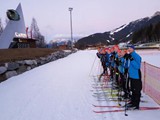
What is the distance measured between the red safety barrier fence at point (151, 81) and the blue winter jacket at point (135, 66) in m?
1.10

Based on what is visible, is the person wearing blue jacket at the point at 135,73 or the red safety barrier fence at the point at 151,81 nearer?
the person wearing blue jacket at the point at 135,73

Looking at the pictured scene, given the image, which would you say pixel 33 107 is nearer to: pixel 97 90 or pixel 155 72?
pixel 97 90

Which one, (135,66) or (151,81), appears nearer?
(135,66)

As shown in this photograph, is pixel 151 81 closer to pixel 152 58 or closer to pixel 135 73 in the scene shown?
pixel 135 73

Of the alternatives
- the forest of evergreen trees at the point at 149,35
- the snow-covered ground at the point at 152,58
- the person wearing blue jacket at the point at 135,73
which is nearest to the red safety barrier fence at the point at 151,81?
the person wearing blue jacket at the point at 135,73

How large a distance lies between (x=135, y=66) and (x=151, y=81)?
77.0 inches

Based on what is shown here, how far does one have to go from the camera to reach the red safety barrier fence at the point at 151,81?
6868mm

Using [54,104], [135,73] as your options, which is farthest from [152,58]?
[54,104]

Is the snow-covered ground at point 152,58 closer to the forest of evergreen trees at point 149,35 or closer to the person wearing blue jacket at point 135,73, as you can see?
the person wearing blue jacket at point 135,73

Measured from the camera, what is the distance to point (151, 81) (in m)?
7.54

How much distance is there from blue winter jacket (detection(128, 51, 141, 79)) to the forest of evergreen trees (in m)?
112

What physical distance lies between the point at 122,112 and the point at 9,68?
905 cm

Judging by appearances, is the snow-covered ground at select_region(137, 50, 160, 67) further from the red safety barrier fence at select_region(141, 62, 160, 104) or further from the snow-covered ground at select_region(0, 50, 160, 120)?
the snow-covered ground at select_region(0, 50, 160, 120)

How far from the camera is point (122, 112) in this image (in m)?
6.10
